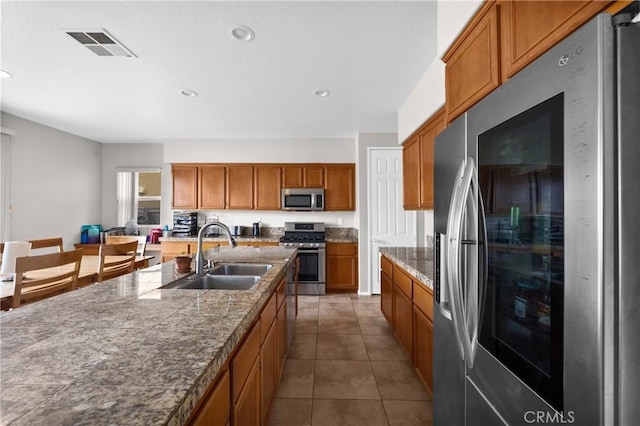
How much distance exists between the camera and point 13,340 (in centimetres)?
82

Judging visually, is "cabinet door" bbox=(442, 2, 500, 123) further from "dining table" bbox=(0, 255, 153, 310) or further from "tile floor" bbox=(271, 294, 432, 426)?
"dining table" bbox=(0, 255, 153, 310)

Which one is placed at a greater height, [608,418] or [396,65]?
[396,65]

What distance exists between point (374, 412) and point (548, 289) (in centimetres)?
162

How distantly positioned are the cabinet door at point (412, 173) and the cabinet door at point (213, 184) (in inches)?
130

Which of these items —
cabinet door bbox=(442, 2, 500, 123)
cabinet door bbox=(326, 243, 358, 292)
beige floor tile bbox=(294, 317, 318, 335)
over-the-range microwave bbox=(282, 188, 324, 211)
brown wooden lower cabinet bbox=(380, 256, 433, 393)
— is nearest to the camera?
cabinet door bbox=(442, 2, 500, 123)

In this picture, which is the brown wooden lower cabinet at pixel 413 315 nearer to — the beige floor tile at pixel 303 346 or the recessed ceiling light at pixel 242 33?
the beige floor tile at pixel 303 346

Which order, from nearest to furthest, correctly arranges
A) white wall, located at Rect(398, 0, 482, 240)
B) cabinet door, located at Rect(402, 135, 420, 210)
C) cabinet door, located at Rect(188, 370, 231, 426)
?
cabinet door, located at Rect(188, 370, 231, 426), white wall, located at Rect(398, 0, 482, 240), cabinet door, located at Rect(402, 135, 420, 210)

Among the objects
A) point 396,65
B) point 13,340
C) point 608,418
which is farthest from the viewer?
point 396,65

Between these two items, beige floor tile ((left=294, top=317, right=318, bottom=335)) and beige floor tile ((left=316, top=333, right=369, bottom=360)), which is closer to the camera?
beige floor tile ((left=316, top=333, right=369, bottom=360))

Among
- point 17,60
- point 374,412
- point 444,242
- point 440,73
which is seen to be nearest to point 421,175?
point 440,73

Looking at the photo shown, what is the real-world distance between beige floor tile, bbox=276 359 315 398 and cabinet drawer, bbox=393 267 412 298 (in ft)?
3.37

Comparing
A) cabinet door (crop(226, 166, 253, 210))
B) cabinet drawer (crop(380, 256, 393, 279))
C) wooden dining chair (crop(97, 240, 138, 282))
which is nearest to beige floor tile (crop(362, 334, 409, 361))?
cabinet drawer (crop(380, 256, 393, 279))

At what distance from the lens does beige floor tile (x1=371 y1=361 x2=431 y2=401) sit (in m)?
1.99

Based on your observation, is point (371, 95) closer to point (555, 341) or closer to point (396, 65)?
point (396, 65)
